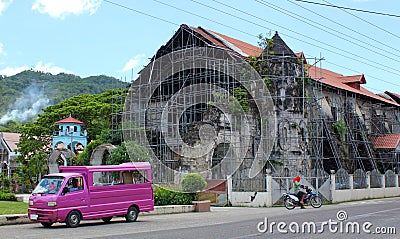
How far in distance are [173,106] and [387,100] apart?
2300 centimetres

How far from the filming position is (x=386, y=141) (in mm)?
40625

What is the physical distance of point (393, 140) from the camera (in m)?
40.3

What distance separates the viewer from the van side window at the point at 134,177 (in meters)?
16.7

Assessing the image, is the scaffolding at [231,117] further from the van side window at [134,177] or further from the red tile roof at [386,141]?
the van side window at [134,177]

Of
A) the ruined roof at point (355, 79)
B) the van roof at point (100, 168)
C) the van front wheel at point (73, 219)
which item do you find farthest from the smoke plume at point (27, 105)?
the van front wheel at point (73, 219)

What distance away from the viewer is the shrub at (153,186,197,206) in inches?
923

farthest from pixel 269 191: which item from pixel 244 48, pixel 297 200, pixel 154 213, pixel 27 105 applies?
pixel 27 105

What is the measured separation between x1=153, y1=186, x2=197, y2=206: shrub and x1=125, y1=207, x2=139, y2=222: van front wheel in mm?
6436

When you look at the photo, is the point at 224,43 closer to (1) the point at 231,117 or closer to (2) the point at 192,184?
(1) the point at 231,117

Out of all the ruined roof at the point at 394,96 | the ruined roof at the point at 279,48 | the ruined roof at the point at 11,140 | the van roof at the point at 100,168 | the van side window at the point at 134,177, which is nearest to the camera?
the van roof at the point at 100,168

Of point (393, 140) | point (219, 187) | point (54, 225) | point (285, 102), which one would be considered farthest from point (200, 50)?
point (54, 225)

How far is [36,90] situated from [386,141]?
7109 cm

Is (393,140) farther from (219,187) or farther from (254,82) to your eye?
(219,187)

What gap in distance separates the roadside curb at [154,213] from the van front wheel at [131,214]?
1.93 metres
